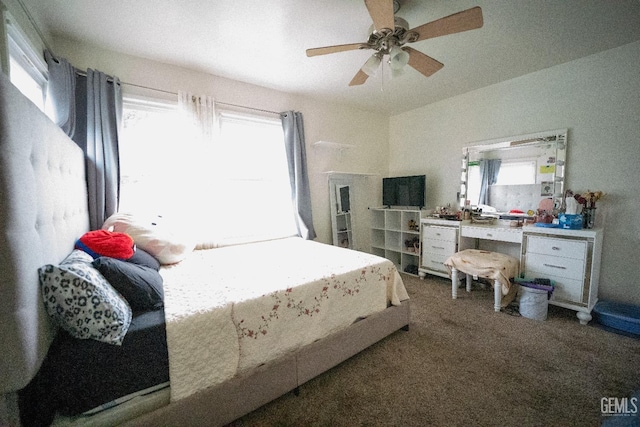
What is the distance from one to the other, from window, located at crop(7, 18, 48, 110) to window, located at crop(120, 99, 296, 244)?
55 cm

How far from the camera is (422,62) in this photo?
1837 millimetres

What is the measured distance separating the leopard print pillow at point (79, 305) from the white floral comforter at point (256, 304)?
0.21 m

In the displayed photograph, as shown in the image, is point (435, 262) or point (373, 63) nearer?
point (373, 63)

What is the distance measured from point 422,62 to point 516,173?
206cm

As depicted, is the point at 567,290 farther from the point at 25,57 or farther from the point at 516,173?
the point at 25,57

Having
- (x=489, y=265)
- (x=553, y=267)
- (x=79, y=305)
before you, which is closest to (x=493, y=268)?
(x=489, y=265)

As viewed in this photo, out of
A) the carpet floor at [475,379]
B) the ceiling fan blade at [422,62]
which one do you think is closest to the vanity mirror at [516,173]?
the carpet floor at [475,379]

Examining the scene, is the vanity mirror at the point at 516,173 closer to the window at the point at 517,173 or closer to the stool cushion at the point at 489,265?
the window at the point at 517,173

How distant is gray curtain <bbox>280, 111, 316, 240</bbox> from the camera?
3104 mm

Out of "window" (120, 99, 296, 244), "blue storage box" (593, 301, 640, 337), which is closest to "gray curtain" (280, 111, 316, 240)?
"window" (120, 99, 296, 244)

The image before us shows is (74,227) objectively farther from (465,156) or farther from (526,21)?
(465,156)

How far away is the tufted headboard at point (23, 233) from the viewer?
0.77m

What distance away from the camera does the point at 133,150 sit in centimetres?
237

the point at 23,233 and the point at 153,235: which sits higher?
the point at 23,233
